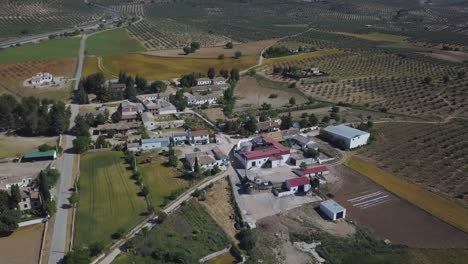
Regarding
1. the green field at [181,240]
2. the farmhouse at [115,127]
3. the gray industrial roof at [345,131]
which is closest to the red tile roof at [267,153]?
the gray industrial roof at [345,131]

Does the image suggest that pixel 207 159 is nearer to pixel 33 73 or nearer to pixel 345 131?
pixel 345 131

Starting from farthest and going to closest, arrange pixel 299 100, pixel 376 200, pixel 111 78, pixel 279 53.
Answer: pixel 279 53, pixel 111 78, pixel 299 100, pixel 376 200

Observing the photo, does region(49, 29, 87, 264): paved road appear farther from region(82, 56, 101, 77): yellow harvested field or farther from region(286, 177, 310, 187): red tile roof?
region(82, 56, 101, 77): yellow harvested field

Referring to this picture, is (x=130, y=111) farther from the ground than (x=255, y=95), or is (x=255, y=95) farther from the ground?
(x=130, y=111)

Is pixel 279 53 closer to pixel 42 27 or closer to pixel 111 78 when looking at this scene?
pixel 111 78

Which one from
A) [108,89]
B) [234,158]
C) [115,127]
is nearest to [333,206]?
[234,158]

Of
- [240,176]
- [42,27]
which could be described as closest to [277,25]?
[42,27]
